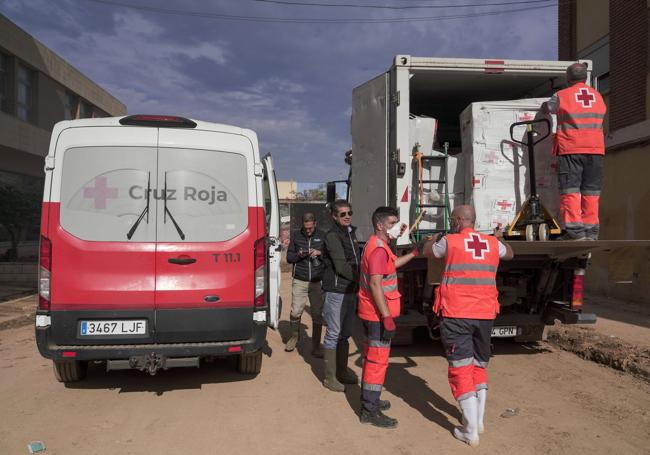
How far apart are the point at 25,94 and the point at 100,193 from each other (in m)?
15.8

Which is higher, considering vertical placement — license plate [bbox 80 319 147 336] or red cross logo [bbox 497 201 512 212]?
red cross logo [bbox 497 201 512 212]

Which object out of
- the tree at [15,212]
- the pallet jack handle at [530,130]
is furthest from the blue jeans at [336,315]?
the tree at [15,212]

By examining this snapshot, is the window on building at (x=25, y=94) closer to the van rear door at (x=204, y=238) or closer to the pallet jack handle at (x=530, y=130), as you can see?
the van rear door at (x=204, y=238)

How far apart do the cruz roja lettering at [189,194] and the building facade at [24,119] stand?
12700mm

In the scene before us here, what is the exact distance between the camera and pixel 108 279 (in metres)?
4.08

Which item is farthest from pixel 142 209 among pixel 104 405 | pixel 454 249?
pixel 454 249

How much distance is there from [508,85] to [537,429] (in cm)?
445

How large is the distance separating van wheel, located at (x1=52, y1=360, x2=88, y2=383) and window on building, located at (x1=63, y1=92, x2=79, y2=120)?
56.9 ft

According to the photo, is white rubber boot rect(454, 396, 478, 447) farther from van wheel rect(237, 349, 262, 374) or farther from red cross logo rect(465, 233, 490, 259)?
van wheel rect(237, 349, 262, 374)

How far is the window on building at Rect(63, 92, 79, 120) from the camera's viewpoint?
19.6m

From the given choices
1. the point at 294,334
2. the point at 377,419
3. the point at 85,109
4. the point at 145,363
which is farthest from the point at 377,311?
the point at 85,109

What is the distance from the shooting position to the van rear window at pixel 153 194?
4.12 metres

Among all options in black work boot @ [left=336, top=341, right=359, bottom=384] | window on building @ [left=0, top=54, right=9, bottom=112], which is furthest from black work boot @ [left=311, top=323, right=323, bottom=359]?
window on building @ [left=0, top=54, right=9, bottom=112]

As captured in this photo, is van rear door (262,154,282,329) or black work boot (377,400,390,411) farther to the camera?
van rear door (262,154,282,329)
